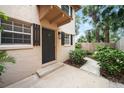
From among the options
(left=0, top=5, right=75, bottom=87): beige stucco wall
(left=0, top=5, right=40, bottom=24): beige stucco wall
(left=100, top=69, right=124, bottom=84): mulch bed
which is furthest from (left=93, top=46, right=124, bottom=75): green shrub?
(left=0, top=5, right=40, bottom=24): beige stucco wall

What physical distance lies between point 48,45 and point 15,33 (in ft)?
9.01

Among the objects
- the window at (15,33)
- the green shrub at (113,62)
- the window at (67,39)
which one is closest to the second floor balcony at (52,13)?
the window at (15,33)

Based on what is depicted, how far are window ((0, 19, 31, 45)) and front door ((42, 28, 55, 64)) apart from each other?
54.4 inches

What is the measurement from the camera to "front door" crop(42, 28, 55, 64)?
7.31m

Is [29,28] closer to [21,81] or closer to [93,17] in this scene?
[21,81]

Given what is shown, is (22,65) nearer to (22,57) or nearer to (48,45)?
(22,57)

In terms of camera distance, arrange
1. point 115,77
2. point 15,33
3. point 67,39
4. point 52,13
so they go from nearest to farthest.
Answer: point 15,33 → point 115,77 → point 52,13 → point 67,39

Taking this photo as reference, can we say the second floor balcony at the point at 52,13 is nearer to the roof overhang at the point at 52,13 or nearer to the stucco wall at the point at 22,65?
the roof overhang at the point at 52,13

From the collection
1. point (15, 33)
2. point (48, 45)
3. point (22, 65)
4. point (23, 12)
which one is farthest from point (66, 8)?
point (22, 65)

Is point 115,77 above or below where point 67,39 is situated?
below

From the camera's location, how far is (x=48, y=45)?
25.5 feet

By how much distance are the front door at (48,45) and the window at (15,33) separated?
138 centimetres
